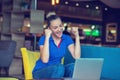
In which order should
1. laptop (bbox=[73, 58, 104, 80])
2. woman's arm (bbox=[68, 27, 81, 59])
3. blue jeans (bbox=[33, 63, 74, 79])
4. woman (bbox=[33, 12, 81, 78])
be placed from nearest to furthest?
laptop (bbox=[73, 58, 104, 80]) < blue jeans (bbox=[33, 63, 74, 79]) < woman (bbox=[33, 12, 81, 78]) < woman's arm (bbox=[68, 27, 81, 59])

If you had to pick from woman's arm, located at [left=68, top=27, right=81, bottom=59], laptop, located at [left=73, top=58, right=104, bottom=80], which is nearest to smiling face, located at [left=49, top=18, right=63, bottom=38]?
woman's arm, located at [left=68, top=27, right=81, bottom=59]

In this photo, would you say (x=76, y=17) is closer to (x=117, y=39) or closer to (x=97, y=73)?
(x=117, y=39)

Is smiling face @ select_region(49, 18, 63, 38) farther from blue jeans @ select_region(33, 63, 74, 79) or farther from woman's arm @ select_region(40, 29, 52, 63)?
blue jeans @ select_region(33, 63, 74, 79)

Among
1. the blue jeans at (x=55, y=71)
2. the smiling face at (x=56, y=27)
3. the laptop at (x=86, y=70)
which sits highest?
the smiling face at (x=56, y=27)

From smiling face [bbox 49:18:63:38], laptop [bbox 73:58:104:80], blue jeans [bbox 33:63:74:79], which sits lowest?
blue jeans [bbox 33:63:74:79]

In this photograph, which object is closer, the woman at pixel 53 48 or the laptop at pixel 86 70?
the laptop at pixel 86 70

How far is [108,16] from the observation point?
15195 millimetres

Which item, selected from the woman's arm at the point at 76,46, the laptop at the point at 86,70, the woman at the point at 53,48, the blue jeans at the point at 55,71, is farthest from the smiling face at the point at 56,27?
the laptop at the point at 86,70

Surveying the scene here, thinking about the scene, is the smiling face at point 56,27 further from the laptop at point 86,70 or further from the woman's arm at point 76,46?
the laptop at point 86,70

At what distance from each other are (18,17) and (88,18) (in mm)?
14002

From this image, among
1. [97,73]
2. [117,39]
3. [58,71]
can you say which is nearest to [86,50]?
[58,71]

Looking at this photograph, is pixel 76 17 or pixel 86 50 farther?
pixel 76 17

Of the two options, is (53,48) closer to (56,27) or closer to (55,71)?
(56,27)

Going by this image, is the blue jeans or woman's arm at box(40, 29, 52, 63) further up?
woman's arm at box(40, 29, 52, 63)
